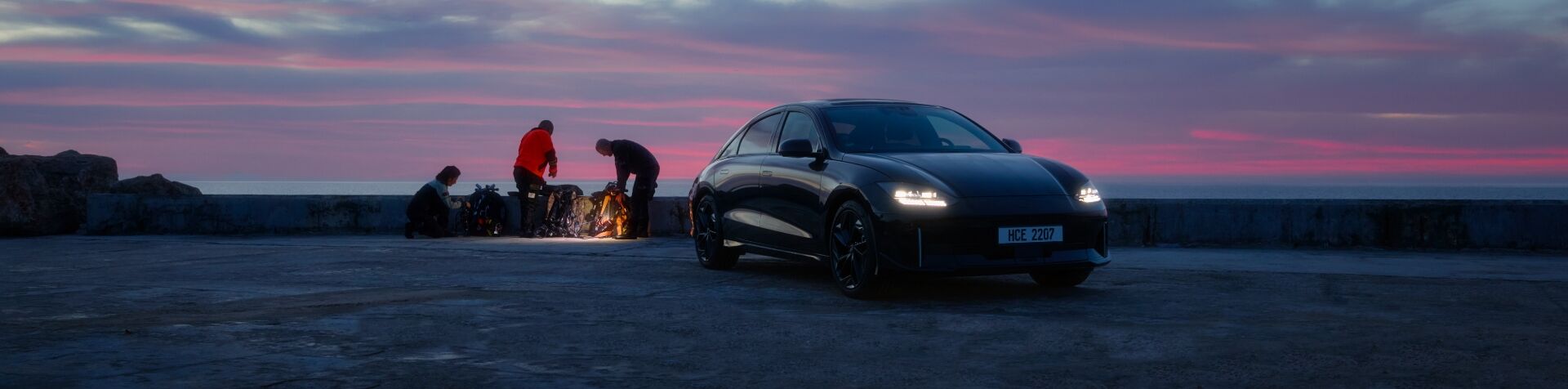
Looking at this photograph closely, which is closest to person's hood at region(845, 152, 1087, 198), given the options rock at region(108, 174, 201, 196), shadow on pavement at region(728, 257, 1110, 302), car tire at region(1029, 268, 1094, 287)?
shadow on pavement at region(728, 257, 1110, 302)

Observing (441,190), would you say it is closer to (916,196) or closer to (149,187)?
(149,187)

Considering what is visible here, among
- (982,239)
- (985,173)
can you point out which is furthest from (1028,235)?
(985,173)

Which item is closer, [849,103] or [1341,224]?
[849,103]

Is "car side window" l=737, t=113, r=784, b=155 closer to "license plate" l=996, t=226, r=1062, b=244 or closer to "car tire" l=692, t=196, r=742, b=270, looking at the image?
"car tire" l=692, t=196, r=742, b=270

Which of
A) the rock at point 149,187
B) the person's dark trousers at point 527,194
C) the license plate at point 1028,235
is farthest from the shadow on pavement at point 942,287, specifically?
the rock at point 149,187

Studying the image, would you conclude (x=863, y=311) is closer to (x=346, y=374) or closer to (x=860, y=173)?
(x=860, y=173)

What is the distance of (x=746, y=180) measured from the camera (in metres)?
9.76

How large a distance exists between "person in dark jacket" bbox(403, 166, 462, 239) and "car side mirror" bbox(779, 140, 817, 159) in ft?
29.7

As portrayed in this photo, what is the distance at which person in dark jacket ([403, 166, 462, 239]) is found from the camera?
16.8 m

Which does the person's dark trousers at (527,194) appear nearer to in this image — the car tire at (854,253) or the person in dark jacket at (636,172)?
the person in dark jacket at (636,172)

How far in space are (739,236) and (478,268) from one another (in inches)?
92.8

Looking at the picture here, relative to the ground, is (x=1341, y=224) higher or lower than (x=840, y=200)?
lower

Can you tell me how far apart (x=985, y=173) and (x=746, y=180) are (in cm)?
230

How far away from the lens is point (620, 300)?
7.84 meters
